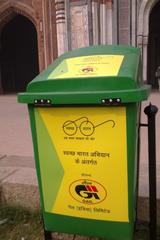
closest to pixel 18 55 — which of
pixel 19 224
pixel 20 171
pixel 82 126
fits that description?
pixel 20 171

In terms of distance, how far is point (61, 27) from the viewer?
46.3 feet

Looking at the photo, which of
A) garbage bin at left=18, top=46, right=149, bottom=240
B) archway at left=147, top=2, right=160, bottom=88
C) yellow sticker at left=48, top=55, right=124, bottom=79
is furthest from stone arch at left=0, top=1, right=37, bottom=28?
garbage bin at left=18, top=46, right=149, bottom=240

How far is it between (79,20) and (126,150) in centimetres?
1217

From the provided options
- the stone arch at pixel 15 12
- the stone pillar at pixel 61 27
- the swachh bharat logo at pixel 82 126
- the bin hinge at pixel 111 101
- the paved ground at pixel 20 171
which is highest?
the stone arch at pixel 15 12

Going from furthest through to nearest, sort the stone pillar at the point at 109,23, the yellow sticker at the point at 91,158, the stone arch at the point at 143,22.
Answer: the stone arch at the point at 143,22, the stone pillar at the point at 109,23, the yellow sticker at the point at 91,158

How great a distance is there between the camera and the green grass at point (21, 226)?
9.37 ft

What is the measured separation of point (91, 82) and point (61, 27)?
41.1 ft

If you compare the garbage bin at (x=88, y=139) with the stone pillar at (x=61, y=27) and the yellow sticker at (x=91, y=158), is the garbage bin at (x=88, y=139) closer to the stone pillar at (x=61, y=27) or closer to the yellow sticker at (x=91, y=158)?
the yellow sticker at (x=91, y=158)

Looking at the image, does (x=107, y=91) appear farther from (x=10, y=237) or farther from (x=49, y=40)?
(x=49, y=40)

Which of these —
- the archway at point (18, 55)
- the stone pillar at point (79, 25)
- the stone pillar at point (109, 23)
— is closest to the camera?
the stone pillar at point (79, 25)

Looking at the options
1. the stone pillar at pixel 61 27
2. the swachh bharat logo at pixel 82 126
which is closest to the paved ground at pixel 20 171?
the swachh bharat logo at pixel 82 126

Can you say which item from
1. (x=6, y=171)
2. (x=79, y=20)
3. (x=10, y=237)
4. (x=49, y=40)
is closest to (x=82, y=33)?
(x=79, y=20)

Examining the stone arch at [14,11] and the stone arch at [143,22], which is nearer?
the stone arch at [143,22]

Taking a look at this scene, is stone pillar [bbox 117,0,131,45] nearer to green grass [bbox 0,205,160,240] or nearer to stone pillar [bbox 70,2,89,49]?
stone pillar [bbox 70,2,89,49]
